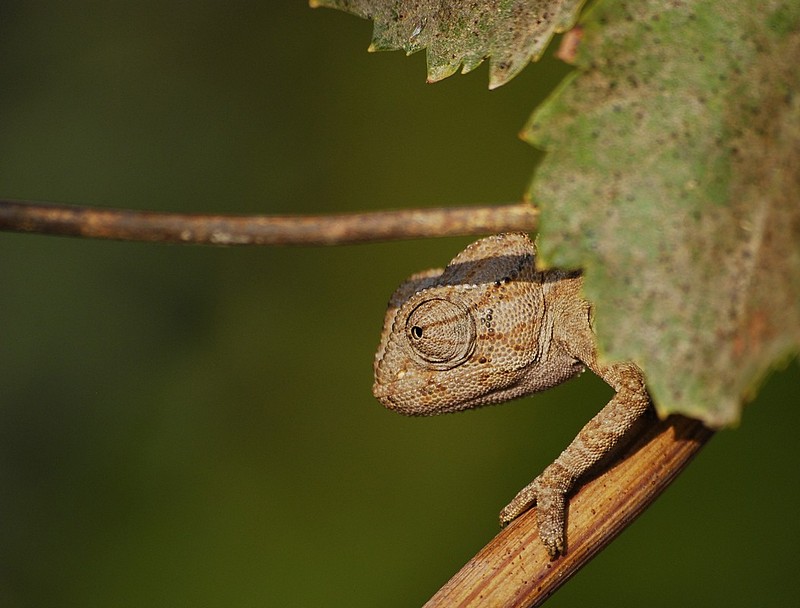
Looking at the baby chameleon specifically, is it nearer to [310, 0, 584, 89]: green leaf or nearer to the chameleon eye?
the chameleon eye

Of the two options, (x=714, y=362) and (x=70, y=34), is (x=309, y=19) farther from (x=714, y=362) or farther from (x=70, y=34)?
(x=714, y=362)

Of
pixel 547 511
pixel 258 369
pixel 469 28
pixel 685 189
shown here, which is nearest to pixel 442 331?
pixel 547 511

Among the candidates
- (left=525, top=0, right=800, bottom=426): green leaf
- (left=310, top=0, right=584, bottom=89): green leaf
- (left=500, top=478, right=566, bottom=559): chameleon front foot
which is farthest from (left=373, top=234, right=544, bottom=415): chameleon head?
(left=525, top=0, right=800, bottom=426): green leaf

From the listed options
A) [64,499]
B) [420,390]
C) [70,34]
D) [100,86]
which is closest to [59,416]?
[64,499]

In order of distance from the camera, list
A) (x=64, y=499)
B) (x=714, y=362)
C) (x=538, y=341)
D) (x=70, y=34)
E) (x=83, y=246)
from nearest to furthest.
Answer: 1. (x=714, y=362)
2. (x=538, y=341)
3. (x=64, y=499)
4. (x=83, y=246)
5. (x=70, y=34)

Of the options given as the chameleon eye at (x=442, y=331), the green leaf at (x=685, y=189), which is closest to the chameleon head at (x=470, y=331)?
the chameleon eye at (x=442, y=331)

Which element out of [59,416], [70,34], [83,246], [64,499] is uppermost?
[70,34]

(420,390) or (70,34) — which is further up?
(70,34)

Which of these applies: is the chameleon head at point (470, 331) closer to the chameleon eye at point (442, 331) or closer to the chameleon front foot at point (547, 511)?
the chameleon eye at point (442, 331)
